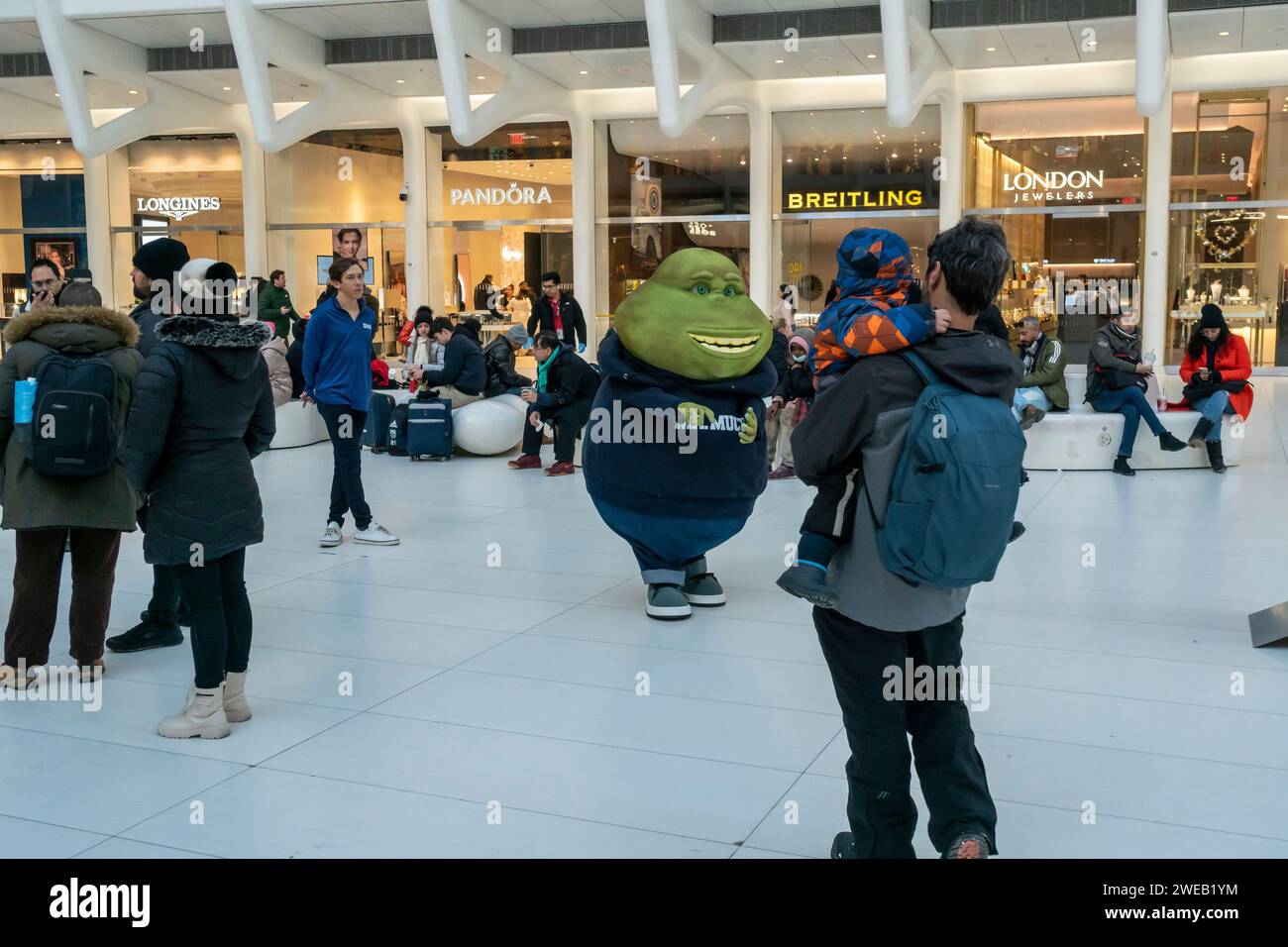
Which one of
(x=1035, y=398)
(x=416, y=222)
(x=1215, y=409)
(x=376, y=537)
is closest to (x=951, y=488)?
(x=376, y=537)

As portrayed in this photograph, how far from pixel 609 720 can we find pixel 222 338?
184 centimetres

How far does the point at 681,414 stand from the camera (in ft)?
20.1

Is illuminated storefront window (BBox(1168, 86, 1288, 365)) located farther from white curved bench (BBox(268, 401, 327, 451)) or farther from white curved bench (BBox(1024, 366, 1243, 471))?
white curved bench (BBox(268, 401, 327, 451))

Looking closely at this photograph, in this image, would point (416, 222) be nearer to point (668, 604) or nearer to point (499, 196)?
point (499, 196)

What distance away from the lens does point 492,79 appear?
2292cm

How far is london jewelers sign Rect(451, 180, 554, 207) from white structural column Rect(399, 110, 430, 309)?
0.66 m

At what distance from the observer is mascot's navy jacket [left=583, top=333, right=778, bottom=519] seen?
619cm

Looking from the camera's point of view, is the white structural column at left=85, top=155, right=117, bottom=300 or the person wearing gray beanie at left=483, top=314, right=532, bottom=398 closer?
the person wearing gray beanie at left=483, top=314, right=532, bottom=398

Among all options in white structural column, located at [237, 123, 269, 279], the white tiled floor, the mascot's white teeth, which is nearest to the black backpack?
the white tiled floor

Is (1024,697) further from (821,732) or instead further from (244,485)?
(244,485)

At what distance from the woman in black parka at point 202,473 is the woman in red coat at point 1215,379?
8.87 metres

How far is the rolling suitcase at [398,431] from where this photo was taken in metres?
12.6
